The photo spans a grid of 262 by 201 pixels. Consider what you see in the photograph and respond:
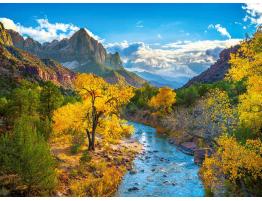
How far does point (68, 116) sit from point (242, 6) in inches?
839

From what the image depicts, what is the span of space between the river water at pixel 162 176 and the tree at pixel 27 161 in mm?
6106

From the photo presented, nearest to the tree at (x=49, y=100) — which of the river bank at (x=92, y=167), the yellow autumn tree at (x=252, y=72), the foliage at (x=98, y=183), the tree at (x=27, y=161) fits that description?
the river bank at (x=92, y=167)

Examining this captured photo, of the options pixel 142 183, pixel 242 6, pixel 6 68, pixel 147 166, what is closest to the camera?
pixel 242 6

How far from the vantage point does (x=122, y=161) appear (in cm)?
3888

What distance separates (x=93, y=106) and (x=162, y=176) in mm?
10527

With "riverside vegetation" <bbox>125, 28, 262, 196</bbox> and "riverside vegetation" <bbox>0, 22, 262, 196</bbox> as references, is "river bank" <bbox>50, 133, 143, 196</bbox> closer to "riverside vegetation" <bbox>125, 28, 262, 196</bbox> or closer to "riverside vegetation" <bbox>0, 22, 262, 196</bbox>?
"riverside vegetation" <bbox>0, 22, 262, 196</bbox>

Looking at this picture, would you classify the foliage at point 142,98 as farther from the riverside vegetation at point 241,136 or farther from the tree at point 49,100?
the riverside vegetation at point 241,136

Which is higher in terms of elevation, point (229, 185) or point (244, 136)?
point (244, 136)

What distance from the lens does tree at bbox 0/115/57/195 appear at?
76.0 ft

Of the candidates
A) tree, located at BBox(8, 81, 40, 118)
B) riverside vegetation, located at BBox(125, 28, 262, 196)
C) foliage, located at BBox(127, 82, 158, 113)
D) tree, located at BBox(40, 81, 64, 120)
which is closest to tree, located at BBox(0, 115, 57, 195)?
riverside vegetation, located at BBox(125, 28, 262, 196)

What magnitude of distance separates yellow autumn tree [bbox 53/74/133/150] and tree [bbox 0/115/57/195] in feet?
48.8

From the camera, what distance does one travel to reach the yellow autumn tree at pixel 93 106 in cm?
3916
